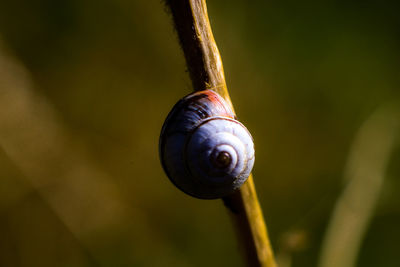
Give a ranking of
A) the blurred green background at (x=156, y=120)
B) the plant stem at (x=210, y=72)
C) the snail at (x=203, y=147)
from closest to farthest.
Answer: the plant stem at (x=210, y=72)
the snail at (x=203, y=147)
the blurred green background at (x=156, y=120)

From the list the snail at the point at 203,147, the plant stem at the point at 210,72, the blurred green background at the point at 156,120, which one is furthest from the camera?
→ the blurred green background at the point at 156,120

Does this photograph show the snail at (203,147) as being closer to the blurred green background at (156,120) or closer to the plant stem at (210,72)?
the plant stem at (210,72)

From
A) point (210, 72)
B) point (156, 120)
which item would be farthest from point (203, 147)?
point (156, 120)

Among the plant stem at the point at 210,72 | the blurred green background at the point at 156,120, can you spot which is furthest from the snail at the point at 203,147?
the blurred green background at the point at 156,120

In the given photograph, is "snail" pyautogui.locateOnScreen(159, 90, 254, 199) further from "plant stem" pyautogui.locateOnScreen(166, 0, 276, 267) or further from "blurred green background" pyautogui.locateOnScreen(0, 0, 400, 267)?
"blurred green background" pyautogui.locateOnScreen(0, 0, 400, 267)

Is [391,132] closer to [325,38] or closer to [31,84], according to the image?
[325,38]

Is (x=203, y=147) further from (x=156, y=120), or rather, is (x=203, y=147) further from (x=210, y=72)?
(x=156, y=120)
